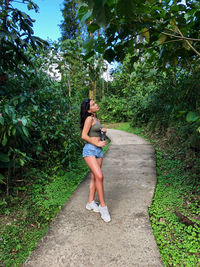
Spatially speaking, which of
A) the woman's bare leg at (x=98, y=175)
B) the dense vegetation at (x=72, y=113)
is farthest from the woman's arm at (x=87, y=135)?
the dense vegetation at (x=72, y=113)

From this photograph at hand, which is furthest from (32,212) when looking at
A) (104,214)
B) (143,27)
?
(143,27)

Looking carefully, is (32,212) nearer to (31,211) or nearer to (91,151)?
(31,211)

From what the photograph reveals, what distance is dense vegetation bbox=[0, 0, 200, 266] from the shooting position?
158 centimetres

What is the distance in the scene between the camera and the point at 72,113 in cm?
462

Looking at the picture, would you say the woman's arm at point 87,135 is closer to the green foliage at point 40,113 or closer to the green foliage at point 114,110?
the green foliage at point 40,113

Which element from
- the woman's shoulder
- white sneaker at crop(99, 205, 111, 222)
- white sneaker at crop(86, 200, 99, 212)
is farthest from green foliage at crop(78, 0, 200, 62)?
white sneaker at crop(86, 200, 99, 212)

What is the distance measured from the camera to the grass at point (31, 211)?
2.17 meters

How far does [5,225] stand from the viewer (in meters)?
2.49

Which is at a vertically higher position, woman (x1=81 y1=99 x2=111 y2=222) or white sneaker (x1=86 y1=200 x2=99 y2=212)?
woman (x1=81 y1=99 x2=111 y2=222)

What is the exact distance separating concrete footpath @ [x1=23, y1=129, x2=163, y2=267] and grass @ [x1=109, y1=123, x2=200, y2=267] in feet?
0.43

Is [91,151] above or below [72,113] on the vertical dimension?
below

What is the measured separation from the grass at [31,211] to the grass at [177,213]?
141 cm

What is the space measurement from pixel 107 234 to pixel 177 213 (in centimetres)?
101

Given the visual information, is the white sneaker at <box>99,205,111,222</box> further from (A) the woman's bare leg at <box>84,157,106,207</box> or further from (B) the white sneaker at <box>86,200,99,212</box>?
(B) the white sneaker at <box>86,200,99,212</box>
